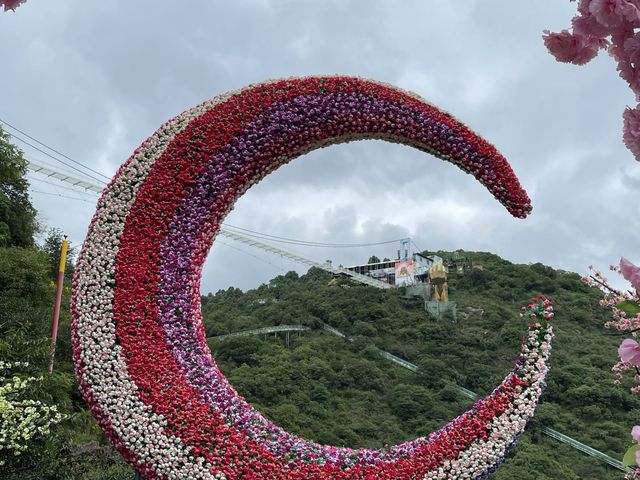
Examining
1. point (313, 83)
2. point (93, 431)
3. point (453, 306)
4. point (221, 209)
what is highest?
point (453, 306)

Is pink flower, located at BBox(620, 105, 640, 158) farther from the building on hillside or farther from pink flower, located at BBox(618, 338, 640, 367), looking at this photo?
the building on hillside

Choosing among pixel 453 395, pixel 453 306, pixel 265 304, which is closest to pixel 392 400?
pixel 453 395

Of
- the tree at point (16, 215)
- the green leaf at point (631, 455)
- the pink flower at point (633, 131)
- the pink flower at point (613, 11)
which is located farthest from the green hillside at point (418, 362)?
the pink flower at point (613, 11)

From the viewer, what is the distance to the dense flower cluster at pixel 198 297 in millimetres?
5008

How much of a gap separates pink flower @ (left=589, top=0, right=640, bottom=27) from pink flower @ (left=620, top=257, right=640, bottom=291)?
512 mm

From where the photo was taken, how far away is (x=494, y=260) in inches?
1574

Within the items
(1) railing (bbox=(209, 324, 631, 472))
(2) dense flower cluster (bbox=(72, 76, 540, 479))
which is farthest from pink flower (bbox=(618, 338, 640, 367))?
(1) railing (bbox=(209, 324, 631, 472))

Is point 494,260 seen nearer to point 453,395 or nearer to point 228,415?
point 453,395

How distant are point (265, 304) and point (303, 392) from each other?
1326cm

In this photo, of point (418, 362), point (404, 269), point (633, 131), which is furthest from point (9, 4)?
point (404, 269)

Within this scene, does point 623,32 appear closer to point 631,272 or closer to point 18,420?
point 631,272

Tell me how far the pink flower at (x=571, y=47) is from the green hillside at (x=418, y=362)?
15.6 meters

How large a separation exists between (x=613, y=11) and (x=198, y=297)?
4540 mm

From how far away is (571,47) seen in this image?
1.74 metres
